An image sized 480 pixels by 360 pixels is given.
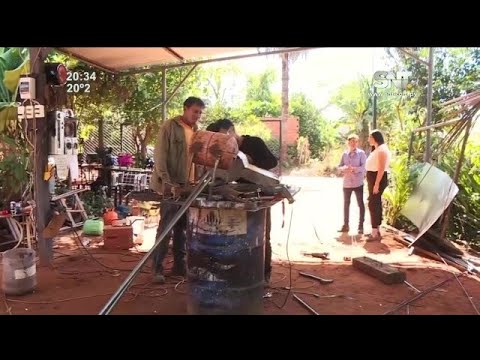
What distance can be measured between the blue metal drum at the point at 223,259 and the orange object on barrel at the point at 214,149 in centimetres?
37

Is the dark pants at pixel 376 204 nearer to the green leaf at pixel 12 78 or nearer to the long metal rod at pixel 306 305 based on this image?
the long metal rod at pixel 306 305

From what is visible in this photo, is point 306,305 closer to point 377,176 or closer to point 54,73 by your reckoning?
point 377,176

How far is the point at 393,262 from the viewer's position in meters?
6.25

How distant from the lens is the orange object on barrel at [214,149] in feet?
11.8

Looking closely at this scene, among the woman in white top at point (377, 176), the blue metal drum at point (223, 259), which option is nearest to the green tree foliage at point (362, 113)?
the woman in white top at point (377, 176)

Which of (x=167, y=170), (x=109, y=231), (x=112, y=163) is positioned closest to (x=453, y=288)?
(x=167, y=170)

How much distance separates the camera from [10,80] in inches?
301

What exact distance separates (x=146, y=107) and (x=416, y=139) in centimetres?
700

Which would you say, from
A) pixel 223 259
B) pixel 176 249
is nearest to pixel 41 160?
pixel 176 249

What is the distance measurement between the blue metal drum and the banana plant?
492cm

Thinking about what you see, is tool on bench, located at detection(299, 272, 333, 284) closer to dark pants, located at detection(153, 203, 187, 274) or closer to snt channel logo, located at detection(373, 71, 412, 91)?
dark pants, located at detection(153, 203, 187, 274)

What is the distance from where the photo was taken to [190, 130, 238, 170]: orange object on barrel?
3.59 m
